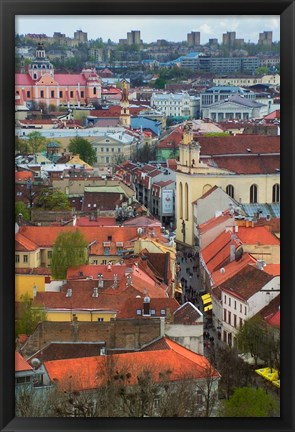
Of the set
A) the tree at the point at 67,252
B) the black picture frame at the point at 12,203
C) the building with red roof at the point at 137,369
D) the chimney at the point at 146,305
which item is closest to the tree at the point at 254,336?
the building with red roof at the point at 137,369

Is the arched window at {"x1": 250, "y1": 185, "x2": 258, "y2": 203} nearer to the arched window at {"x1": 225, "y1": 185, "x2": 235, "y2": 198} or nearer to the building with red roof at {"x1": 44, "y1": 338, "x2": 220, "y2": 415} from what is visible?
the arched window at {"x1": 225, "y1": 185, "x2": 235, "y2": 198}

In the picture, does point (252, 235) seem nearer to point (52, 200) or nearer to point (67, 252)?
point (67, 252)

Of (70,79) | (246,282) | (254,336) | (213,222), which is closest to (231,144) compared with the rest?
(70,79)

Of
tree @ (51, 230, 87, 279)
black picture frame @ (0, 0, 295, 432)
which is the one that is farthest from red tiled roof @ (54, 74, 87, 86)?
black picture frame @ (0, 0, 295, 432)

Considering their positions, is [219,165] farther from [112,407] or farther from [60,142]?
[112,407]

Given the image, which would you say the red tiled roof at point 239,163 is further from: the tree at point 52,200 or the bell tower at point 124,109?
the bell tower at point 124,109

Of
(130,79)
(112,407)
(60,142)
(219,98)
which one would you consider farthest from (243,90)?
(112,407)
